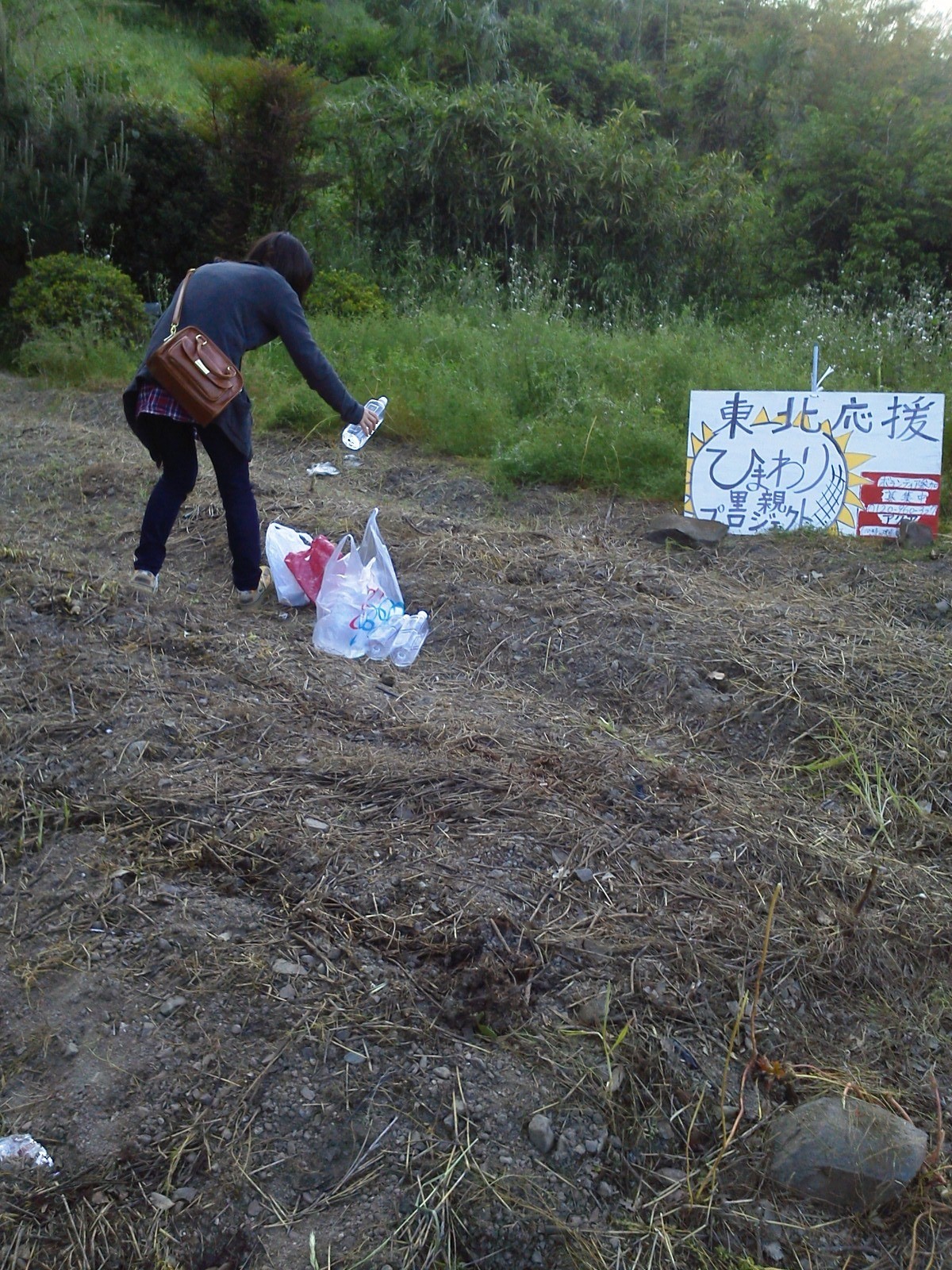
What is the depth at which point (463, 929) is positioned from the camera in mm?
2238

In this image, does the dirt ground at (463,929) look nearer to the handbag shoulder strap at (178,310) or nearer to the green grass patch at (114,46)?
the handbag shoulder strap at (178,310)

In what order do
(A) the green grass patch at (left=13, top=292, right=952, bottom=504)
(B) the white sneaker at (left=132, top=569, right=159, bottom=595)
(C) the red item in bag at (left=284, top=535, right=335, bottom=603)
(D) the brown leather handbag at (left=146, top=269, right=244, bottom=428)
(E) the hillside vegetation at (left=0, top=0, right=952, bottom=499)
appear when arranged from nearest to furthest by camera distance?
1. (D) the brown leather handbag at (left=146, top=269, right=244, bottom=428)
2. (B) the white sneaker at (left=132, top=569, right=159, bottom=595)
3. (C) the red item in bag at (left=284, top=535, right=335, bottom=603)
4. (A) the green grass patch at (left=13, top=292, right=952, bottom=504)
5. (E) the hillside vegetation at (left=0, top=0, right=952, bottom=499)

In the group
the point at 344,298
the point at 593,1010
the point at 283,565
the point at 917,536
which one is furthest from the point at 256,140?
the point at 593,1010

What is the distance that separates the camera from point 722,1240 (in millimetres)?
1828

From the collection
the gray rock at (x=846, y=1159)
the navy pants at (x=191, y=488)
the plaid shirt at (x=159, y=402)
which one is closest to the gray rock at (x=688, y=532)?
the navy pants at (x=191, y=488)

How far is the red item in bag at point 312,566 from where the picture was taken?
13.1 ft

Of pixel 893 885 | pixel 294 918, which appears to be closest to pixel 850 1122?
pixel 893 885

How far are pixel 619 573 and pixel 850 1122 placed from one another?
2676mm

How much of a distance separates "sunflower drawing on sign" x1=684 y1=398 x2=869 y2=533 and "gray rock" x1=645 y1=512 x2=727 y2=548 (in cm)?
14

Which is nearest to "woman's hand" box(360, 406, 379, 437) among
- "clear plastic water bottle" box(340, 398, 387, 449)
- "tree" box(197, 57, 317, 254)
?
"clear plastic water bottle" box(340, 398, 387, 449)

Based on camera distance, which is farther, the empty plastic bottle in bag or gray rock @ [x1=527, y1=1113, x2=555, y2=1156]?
the empty plastic bottle in bag

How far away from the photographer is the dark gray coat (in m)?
3.65

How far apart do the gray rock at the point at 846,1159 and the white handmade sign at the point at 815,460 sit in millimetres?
3415

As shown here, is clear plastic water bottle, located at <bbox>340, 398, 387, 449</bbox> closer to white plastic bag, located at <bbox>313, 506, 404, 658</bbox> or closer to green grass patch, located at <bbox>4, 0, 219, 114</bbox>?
white plastic bag, located at <bbox>313, 506, 404, 658</bbox>
